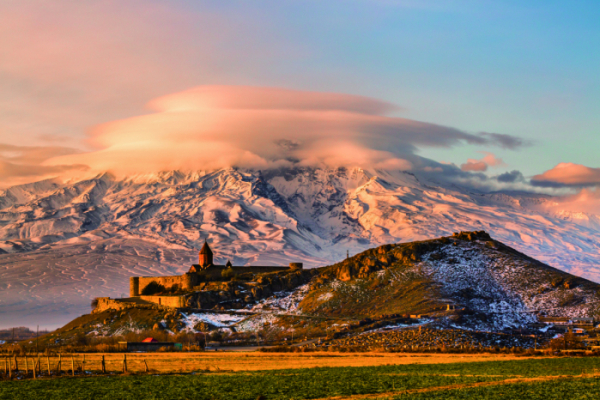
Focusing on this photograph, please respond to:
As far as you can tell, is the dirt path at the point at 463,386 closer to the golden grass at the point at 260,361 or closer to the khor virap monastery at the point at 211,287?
the golden grass at the point at 260,361

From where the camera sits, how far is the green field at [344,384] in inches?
1844

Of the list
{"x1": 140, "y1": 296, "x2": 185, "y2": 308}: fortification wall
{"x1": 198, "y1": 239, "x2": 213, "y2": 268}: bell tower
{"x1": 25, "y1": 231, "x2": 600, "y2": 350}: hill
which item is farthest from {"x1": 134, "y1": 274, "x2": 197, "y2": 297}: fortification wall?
{"x1": 198, "y1": 239, "x2": 213, "y2": 268}: bell tower

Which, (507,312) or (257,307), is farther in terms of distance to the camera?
(257,307)

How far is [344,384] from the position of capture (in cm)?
5438

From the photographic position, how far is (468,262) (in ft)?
498

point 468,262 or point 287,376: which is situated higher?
point 468,262

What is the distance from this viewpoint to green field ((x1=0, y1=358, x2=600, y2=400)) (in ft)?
154

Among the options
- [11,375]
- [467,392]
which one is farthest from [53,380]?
[467,392]

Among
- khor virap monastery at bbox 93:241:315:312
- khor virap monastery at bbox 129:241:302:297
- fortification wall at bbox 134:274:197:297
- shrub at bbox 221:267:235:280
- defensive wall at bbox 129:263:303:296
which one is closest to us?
khor virap monastery at bbox 93:241:315:312

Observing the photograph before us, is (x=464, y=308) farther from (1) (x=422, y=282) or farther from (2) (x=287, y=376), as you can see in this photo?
(2) (x=287, y=376)

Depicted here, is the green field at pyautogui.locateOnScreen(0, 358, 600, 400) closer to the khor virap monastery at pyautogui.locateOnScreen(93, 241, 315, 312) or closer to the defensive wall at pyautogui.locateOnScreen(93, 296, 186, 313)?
the defensive wall at pyautogui.locateOnScreen(93, 296, 186, 313)

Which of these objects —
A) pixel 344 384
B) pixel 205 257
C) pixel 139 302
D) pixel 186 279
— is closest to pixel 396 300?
pixel 186 279

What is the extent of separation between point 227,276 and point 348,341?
220ft

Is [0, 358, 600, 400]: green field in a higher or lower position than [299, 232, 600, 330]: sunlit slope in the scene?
lower
